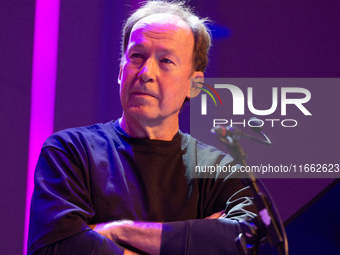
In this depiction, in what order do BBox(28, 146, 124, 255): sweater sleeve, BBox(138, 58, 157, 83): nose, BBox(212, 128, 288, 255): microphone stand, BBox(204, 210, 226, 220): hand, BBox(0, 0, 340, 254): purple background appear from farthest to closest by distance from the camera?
BBox(0, 0, 340, 254): purple background
BBox(138, 58, 157, 83): nose
BBox(204, 210, 226, 220): hand
BBox(28, 146, 124, 255): sweater sleeve
BBox(212, 128, 288, 255): microphone stand

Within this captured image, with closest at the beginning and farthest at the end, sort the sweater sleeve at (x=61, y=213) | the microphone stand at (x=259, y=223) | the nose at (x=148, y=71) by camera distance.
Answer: the microphone stand at (x=259, y=223), the sweater sleeve at (x=61, y=213), the nose at (x=148, y=71)

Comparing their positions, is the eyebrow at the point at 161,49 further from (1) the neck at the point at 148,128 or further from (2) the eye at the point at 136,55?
(1) the neck at the point at 148,128

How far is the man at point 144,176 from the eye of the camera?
1.33 metres

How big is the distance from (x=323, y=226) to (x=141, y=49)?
111 centimetres

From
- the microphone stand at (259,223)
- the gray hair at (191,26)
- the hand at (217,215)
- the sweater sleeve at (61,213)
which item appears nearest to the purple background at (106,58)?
the gray hair at (191,26)

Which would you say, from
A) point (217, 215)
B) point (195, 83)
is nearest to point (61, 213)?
point (217, 215)

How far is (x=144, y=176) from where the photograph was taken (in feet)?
5.28

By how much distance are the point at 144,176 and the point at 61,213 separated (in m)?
0.44

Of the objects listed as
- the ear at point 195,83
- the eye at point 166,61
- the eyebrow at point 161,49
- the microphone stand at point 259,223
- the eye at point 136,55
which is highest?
the eyebrow at point 161,49

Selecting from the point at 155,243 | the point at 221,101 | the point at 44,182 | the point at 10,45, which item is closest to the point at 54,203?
the point at 44,182

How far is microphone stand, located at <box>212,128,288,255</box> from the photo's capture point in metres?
0.86

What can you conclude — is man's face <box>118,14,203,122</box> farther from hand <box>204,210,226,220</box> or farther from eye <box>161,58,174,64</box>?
hand <box>204,210,226,220</box>

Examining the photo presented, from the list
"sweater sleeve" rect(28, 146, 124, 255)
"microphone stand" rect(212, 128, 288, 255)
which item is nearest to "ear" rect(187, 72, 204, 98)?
"sweater sleeve" rect(28, 146, 124, 255)

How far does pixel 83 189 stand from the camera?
4.75 ft
